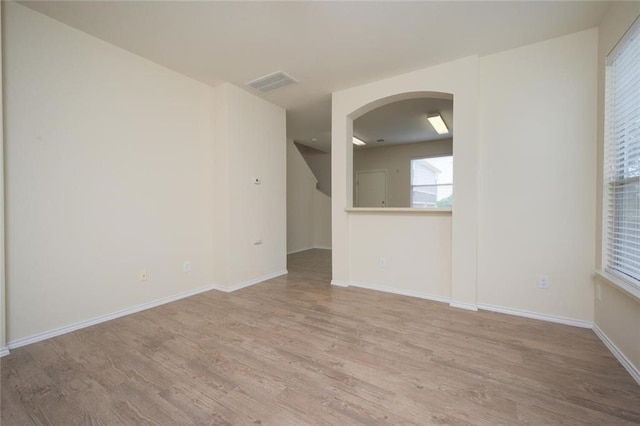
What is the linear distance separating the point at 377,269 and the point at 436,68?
2.45m

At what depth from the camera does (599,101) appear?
2.21 metres

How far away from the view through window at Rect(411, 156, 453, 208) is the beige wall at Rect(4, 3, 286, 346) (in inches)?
179

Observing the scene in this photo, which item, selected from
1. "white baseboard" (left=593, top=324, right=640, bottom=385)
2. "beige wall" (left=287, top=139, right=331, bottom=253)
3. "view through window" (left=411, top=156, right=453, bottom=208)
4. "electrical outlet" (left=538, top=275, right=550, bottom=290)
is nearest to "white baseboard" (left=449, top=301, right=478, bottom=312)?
"electrical outlet" (left=538, top=275, right=550, bottom=290)

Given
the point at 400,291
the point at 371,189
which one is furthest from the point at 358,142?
the point at 400,291

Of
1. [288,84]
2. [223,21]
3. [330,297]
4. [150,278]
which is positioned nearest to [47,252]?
[150,278]

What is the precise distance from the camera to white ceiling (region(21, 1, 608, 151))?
2.02m

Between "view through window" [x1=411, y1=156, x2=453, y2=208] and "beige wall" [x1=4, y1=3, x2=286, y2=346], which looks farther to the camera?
"view through window" [x1=411, y1=156, x2=453, y2=208]

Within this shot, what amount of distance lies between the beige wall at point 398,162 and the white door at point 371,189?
138mm

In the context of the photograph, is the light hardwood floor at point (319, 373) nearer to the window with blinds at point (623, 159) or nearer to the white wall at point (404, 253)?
the white wall at point (404, 253)

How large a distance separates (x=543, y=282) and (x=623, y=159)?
1201 mm

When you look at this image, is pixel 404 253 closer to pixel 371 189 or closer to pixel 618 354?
pixel 618 354

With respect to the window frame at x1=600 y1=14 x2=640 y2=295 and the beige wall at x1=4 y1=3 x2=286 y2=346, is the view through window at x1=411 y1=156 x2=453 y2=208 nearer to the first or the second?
the window frame at x1=600 y1=14 x2=640 y2=295

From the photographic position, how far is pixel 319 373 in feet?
5.50

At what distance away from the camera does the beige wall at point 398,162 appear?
6.67m
